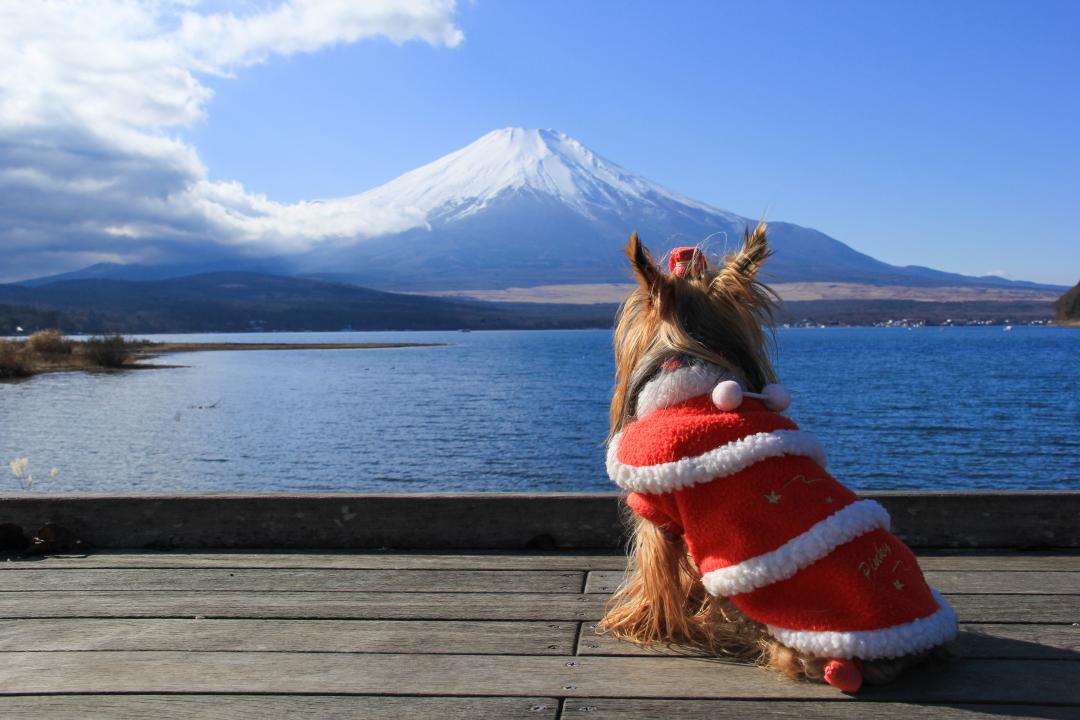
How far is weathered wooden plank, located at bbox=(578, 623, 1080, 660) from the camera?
3.15 m

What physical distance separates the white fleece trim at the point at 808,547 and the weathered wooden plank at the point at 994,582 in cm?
117

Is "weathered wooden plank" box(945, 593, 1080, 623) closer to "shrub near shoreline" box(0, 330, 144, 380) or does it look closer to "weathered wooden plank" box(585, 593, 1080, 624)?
"weathered wooden plank" box(585, 593, 1080, 624)

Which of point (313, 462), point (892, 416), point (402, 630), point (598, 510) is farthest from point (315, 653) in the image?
point (892, 416)

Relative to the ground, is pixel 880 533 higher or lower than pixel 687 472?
lower

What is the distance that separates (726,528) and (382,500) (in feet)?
7.50

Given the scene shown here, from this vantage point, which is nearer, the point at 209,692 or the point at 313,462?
the point at 209,692

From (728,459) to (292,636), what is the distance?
5.74 feet

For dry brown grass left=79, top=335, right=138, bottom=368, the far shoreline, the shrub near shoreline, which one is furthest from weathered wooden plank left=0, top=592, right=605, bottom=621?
dry brown grass left=79, top=335, right=138, bottom=368

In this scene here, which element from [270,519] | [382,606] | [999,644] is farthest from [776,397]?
A: [270,519]

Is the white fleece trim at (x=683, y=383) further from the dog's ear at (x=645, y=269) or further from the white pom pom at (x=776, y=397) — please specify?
the dog's ear at (x=645, y=269)

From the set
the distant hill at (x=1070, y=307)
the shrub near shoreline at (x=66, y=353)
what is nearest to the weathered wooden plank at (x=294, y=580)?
the shrub near shoreline at (x=66, y=353)

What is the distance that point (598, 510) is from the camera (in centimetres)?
468

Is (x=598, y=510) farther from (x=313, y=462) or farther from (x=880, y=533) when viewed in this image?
(x=313, y=462)

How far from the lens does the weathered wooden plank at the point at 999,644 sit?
3154mm
